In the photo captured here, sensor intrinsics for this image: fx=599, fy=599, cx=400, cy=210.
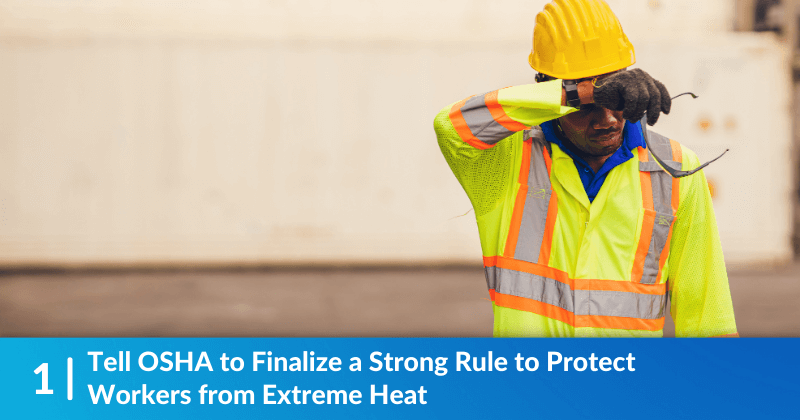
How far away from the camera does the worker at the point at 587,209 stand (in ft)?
4.92

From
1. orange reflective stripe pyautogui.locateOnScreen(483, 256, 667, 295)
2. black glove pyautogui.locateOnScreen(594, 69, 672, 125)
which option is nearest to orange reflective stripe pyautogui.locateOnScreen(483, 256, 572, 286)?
orange reflective stripe pyautogui.locateOnScreen(483, 256, 667, 295)

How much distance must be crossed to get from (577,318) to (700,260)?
1.17 ft

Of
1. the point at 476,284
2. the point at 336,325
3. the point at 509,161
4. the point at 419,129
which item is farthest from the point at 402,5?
the point at 509,161

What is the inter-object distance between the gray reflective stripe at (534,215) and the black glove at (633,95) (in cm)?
29

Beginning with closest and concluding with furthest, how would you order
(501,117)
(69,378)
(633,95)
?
(633,95), (501,117), (69,378)

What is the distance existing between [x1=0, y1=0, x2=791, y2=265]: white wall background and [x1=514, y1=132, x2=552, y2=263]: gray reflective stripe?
5.04m

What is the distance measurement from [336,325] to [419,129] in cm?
247

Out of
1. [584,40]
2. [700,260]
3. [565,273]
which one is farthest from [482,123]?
[700,260]

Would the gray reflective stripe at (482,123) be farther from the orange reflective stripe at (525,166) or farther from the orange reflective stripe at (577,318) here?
the orange reflective stripe at (577,318)

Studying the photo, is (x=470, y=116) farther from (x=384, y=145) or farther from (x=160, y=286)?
(x=160, y=286)

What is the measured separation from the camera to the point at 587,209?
5.07 ft

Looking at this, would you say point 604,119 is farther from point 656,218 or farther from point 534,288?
point 534,288

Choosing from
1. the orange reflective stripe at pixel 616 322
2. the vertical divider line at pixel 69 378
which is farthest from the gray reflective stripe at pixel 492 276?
the vertical divider line at pixel 69 378

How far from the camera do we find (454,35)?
260 inches
